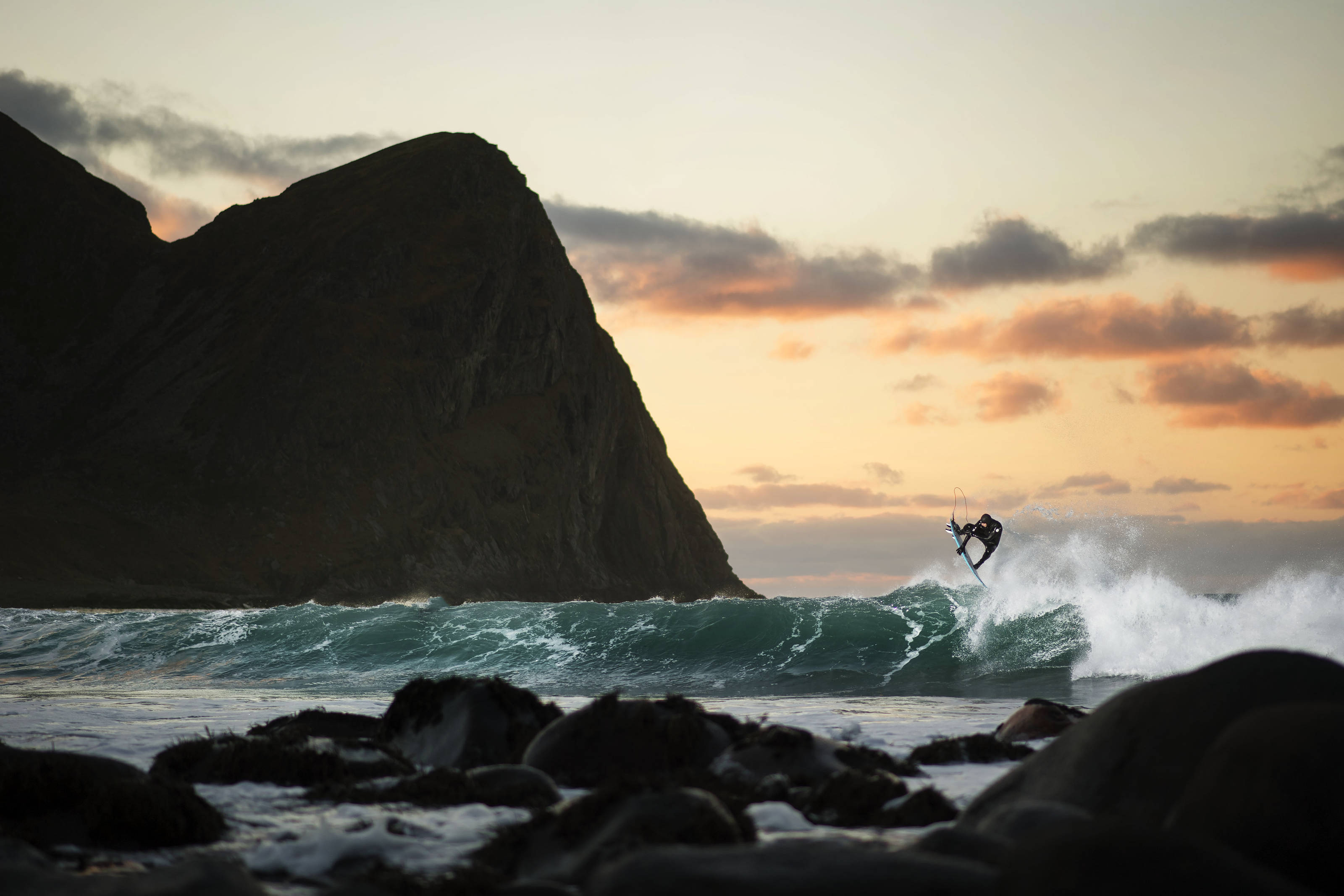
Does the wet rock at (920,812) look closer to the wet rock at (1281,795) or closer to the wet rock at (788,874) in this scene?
the wet rock at (1281,795)

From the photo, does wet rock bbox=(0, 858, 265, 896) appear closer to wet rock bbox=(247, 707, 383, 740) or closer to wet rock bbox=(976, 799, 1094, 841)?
wet rock bbox=(976, 799, 1094, 841)

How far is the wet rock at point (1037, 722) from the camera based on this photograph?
8406 mm

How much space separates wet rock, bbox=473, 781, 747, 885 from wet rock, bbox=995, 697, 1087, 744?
476cm

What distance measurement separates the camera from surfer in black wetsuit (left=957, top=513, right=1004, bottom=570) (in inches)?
848

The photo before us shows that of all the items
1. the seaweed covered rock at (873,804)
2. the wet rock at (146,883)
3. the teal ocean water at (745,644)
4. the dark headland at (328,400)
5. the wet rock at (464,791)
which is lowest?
the teal ocean water at (745,644)

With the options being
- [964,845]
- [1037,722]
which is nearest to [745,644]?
[1037,722]

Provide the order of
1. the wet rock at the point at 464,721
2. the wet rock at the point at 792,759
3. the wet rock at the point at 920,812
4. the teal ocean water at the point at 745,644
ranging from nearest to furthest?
1. the wet rock at the point at 920,812
2. the wet rock at the point at 792,759
3. the wet rock at the point at 464,721
4. the teal ocean water at the point at 745,644

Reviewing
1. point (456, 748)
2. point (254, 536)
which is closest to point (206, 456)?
point (254, 536)

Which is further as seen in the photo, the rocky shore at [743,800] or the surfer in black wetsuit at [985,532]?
the surfer in black wetsuit at [985,532]

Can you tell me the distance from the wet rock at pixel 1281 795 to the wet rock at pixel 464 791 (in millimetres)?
3186

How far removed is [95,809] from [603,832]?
8.15 feet

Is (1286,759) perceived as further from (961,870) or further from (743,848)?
(743,848)

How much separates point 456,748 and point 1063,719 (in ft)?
15.8

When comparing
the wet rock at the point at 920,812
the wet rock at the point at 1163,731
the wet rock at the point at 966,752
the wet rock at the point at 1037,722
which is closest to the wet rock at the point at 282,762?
the wet rock at the point at 920,812
